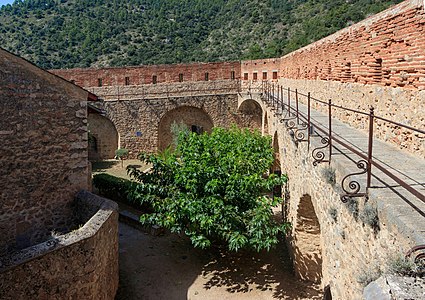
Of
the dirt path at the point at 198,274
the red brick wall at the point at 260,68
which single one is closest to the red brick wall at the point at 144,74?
the red brick wall at the point at 260,68

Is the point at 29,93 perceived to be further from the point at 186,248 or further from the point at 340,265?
the point at 340,265

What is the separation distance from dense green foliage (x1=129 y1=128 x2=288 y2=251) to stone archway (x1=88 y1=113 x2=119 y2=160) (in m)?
12.6

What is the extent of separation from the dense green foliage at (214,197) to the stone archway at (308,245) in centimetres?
46

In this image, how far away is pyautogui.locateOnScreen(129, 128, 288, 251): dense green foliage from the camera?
7.72 metres

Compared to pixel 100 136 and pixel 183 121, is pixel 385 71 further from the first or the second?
pixel 100 136

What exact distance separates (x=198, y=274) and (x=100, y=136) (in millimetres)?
14988

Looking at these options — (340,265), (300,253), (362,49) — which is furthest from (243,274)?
(362,49)

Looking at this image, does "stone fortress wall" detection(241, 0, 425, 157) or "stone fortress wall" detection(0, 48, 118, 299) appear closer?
"stone fortress wall" detection(241, 0, 425, 157)

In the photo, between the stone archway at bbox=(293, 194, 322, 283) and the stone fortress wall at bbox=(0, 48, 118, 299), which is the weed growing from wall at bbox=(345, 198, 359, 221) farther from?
the stone fortress wall at bbox=(0, 48, 118, 299)

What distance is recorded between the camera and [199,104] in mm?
21953

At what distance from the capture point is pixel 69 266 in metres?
5.39

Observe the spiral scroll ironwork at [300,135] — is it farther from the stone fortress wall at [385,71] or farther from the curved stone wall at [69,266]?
the curved stone wall at [69,266]

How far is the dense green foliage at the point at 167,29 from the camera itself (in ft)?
129

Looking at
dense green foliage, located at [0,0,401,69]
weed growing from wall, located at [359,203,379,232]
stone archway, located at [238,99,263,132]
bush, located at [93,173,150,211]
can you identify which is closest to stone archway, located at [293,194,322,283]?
weed growing from wall, located at [359,203,379,232]
